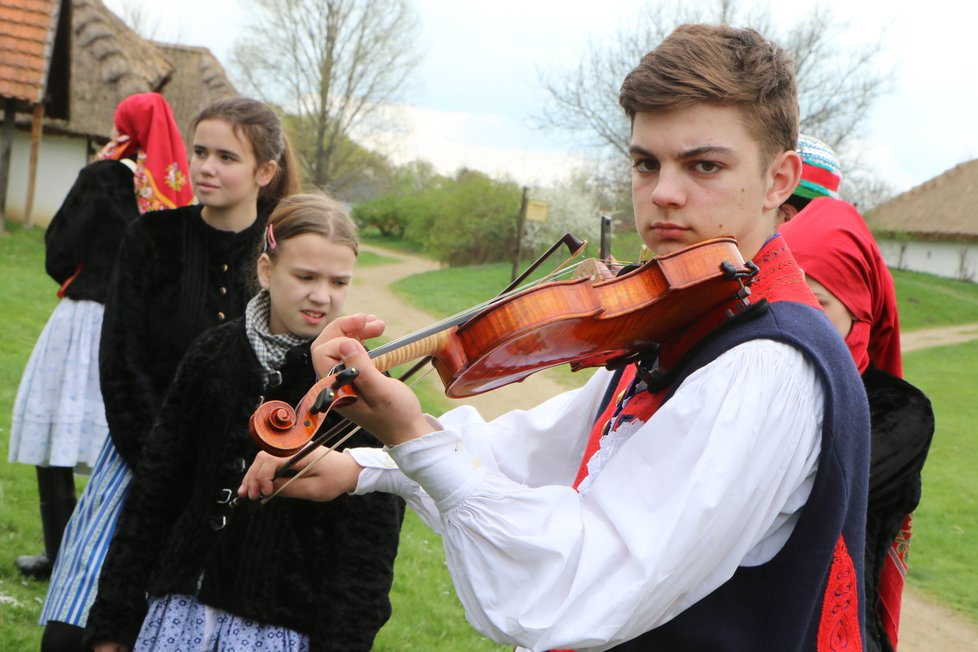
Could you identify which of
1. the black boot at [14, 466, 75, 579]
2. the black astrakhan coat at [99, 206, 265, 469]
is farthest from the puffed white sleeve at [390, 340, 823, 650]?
the black boot at [14, 466, 75, 579]

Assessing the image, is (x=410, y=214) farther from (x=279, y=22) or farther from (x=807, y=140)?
(x=807, y=140)

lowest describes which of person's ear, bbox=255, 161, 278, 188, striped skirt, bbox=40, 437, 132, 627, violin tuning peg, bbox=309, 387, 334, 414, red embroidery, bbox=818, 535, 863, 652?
striped skirt, bbox=40, 437, 132, 627

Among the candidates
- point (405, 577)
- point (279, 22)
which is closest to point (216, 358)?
point (405, 577)

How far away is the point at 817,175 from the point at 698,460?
6.97ft

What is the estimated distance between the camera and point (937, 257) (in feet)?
119

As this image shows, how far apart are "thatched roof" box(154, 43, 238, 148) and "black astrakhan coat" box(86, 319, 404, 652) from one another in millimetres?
25976

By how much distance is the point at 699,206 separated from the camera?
1660 millimetres

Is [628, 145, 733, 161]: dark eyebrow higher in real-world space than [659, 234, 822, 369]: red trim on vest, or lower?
higher

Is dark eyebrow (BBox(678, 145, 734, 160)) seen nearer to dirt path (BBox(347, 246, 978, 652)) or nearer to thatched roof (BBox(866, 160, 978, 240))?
dirt path (BBox(347, 246, 978, 652))

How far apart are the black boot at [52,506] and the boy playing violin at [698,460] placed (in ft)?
11.1

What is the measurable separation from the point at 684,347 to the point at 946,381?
1703 cm

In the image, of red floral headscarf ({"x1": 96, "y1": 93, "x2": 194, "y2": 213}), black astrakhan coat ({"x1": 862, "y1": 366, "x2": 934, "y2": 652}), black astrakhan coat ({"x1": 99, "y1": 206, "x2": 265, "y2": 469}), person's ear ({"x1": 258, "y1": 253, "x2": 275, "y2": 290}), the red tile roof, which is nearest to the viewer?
black astrakhan coat ({"x1": 862, "y1": 366, "x2": 934, "y2": 652})

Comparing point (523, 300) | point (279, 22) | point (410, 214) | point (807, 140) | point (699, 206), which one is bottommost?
point (410, 214)

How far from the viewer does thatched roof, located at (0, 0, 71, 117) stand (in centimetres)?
1638
